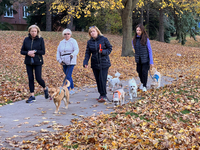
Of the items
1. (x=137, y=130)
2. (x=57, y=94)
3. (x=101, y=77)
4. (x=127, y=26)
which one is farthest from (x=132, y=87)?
(x=127, y=26)

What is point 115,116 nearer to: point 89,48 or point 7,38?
point 89,48

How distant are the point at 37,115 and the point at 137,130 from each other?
2626mm

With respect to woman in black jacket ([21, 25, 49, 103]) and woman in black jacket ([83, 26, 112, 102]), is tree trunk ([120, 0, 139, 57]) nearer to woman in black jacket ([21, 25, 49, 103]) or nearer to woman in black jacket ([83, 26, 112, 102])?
woman in black jacket ([83, 26, 112, 102])

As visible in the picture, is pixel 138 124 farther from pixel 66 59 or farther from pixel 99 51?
pixel 66 59

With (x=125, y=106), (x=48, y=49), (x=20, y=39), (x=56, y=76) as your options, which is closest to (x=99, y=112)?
(x=125, y=106)

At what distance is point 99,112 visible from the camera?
6.20 meters

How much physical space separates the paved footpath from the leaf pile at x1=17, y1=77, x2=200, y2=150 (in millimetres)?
348

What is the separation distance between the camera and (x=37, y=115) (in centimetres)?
614

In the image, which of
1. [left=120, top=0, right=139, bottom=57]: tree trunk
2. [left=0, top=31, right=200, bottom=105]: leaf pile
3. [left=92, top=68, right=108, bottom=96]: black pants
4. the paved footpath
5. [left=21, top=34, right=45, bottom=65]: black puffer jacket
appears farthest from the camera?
[left=120, top=0, right=139, bottom=57]: tree trunk

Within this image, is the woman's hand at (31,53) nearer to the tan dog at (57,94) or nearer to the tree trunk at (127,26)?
the tan dog at (57,94)

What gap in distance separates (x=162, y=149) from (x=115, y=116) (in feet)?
6.38

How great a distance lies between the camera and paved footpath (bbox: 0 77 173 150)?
485 centimetres

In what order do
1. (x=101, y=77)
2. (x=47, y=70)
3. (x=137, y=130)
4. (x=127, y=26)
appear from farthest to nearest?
1. (x=127, y=26)
2. (x=47, y=70)
3. (x=101, y=77)
4. (x=137, y=130)

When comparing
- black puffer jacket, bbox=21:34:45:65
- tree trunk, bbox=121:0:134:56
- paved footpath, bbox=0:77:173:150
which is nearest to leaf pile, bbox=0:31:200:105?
tree trunk, bbox=121:0:134:56
